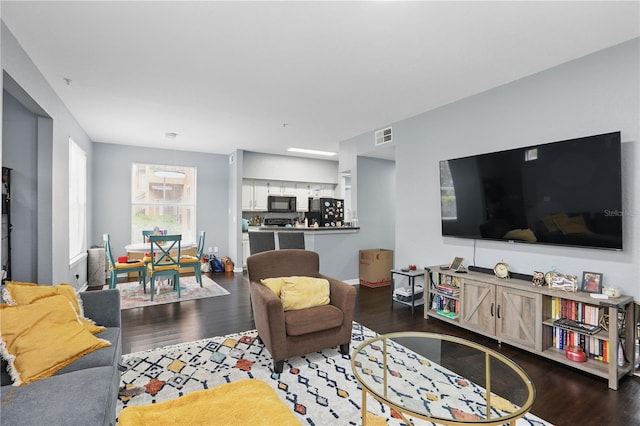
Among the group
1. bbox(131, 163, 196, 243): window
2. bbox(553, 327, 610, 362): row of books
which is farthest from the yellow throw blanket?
bbox(131, 163, 196, 243): window

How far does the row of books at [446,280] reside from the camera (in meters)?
3.75

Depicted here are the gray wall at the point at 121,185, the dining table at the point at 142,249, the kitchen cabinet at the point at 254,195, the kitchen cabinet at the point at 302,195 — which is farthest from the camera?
the kitchen cabinet at the point at 302,195

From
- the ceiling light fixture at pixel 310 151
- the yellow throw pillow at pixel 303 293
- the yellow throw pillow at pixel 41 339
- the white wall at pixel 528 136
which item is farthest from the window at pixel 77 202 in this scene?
the white wall at pixel 528 136

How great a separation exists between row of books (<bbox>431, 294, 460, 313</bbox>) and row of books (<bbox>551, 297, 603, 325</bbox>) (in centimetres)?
97

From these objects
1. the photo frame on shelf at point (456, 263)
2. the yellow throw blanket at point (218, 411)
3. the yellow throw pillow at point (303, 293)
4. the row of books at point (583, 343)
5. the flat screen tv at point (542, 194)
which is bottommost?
the row of books at point (583, 343)

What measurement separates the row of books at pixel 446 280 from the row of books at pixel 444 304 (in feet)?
0.56

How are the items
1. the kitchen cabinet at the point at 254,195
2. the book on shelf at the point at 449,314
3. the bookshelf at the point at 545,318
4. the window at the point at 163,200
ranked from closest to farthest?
the bookshelf at the point at 545,318, the book on shelf at the point at 449,314, the window at the point at 163,200, the kitchen cabinet at the point at 254,195

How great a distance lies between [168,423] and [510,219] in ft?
11.0

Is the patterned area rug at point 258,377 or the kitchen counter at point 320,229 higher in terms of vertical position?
the kitchen counter at point 320,229

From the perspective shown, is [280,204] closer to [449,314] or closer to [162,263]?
[162,263]

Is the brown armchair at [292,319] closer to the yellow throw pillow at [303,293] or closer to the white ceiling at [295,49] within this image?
the yellow throw pillow at [303,293]

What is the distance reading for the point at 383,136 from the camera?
5113 millimetres

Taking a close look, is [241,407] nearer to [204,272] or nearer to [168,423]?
[168,423]

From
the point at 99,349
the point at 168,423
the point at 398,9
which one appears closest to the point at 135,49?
the point at 398,9
